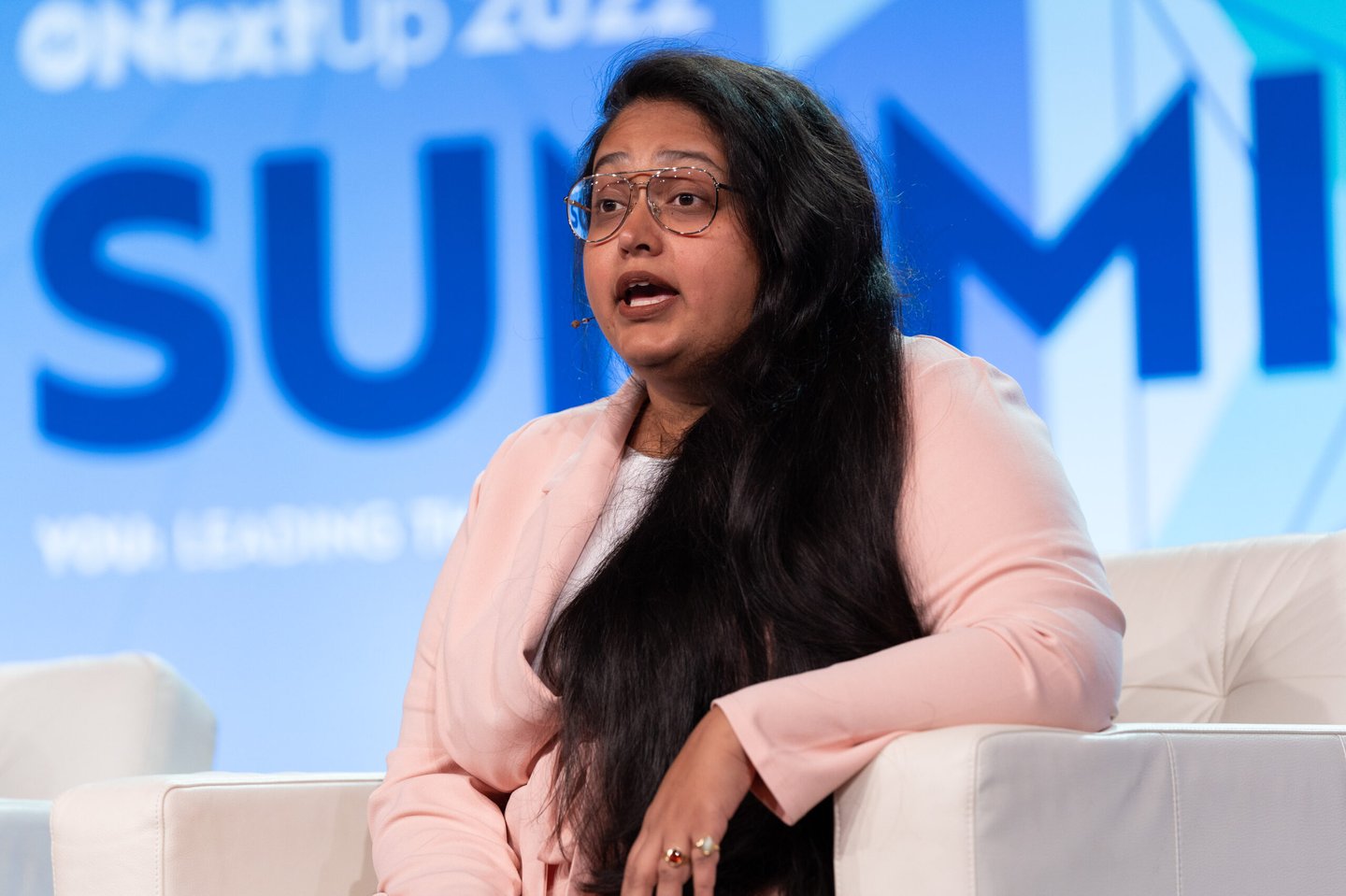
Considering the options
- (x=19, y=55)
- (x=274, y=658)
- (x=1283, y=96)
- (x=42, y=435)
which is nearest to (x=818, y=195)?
(x=1283, y=96)

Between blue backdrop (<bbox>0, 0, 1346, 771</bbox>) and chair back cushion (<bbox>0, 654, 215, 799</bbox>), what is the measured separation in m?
1.00

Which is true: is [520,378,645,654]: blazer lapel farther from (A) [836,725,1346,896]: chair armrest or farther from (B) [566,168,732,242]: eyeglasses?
(A) [836,725,1346,896]: chair armrest

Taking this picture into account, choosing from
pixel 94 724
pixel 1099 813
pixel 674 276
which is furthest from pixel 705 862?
pixel 94 724

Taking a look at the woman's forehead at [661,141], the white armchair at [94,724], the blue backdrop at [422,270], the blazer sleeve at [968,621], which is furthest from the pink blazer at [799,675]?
the blue backdrop at [422,270]

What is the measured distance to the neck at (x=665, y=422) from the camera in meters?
1.57

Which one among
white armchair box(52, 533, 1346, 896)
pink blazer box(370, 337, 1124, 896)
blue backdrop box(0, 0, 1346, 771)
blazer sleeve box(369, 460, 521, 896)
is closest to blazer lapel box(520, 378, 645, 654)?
pink blazer box(370, 337, 1124, 896)

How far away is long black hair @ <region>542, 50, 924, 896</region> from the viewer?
126 cm

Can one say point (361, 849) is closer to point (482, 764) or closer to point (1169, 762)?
point (482, 764)

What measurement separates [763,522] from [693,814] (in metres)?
0.31

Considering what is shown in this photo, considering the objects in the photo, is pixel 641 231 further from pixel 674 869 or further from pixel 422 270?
pixel 422 270

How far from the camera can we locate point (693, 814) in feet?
3.59

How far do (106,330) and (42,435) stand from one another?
0.89 feet

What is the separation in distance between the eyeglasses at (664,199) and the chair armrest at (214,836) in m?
0.67

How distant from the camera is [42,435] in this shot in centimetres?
327
